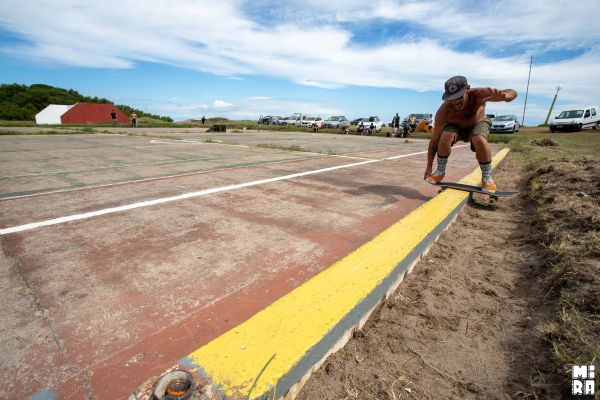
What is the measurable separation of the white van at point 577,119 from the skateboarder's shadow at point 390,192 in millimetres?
24718

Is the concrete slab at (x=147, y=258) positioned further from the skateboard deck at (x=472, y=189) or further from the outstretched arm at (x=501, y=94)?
the outstretched arm at (x=501, y=94)

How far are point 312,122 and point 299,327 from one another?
108 ft

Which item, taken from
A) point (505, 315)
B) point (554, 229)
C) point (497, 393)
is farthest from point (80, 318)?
point (554, 229)

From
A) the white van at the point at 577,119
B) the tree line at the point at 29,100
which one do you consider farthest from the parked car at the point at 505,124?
the tree line at the point at 29,100

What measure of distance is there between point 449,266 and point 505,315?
57 centimetres

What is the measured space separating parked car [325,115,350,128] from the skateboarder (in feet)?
91.7

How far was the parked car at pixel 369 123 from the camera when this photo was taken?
26241 mm

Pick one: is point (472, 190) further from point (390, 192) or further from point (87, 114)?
point (87, 114)

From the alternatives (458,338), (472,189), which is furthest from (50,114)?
(458,338)

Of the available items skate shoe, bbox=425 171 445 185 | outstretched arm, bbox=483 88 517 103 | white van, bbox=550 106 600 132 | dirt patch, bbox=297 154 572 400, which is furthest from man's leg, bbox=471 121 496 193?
white van, bbox=550 106 600 132

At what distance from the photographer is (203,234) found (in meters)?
2.51

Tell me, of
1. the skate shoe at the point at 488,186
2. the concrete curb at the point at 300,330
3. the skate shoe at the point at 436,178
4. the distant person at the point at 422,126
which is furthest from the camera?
the distant person at the point at 422,126

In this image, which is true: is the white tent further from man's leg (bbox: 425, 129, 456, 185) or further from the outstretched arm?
the outstretched arm

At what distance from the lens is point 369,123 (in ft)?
90.3
